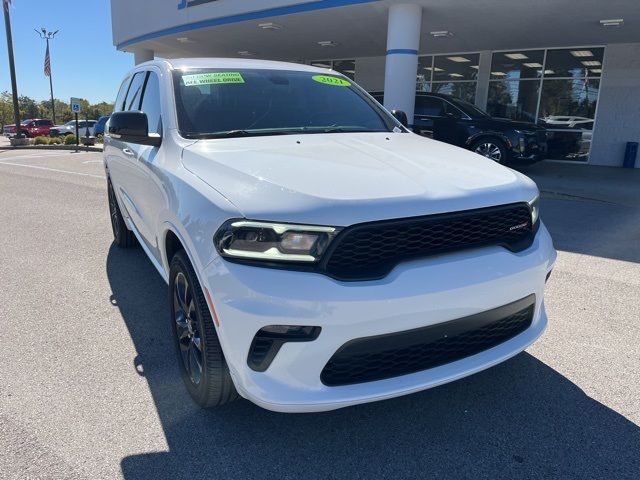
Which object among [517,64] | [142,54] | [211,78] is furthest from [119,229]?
[142,54]

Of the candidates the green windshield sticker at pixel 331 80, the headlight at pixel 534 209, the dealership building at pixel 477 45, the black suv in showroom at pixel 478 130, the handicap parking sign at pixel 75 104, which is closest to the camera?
the headlight at pixel 534 209

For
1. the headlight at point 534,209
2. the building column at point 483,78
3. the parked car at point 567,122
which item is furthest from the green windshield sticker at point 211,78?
the building column at point 483,78

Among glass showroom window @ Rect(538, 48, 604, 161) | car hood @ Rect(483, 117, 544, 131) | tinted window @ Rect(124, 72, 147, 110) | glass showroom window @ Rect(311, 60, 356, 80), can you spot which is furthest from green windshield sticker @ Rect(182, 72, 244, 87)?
glass showroom window @ Rect(311, 60, 356, 80)

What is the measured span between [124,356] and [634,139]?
15676mm

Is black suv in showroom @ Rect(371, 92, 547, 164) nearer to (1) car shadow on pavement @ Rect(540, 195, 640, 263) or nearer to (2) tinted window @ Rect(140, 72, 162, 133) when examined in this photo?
(1) car shadow on pavement @ Rect(540, 195, 640, 263)

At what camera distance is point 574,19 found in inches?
451

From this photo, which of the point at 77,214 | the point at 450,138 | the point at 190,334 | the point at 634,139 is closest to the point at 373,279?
the point at 190,334

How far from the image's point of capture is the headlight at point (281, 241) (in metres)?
2.00

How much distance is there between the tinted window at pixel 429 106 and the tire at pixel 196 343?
34.7 feet

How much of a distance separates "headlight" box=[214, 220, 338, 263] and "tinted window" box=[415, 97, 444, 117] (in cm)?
1093

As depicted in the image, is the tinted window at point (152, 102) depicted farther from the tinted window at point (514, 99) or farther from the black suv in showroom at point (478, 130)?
the tinted window at point (514, 99)

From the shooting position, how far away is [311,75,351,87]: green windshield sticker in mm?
3921

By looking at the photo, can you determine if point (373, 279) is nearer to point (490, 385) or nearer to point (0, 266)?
point (490, 385)

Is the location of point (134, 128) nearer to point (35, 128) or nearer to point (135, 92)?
point (135, 92)
